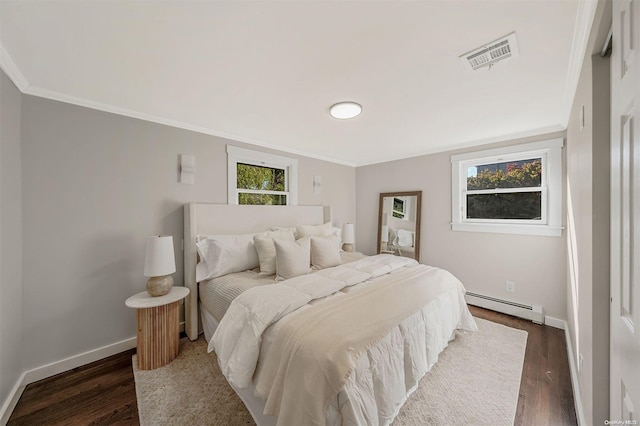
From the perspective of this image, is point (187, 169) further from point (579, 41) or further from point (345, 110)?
point (579, 41)

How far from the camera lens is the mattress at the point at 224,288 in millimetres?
2105

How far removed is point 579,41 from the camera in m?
1.37

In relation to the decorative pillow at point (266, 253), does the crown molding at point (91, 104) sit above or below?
above

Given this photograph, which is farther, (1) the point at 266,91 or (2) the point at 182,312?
(2) the point at 182,312

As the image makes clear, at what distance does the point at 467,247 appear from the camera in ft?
11.5

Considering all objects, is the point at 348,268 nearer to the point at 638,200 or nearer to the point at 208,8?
the point at 638,200

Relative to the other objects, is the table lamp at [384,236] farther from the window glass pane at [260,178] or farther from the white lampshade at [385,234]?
the window glass pane at [260,178]

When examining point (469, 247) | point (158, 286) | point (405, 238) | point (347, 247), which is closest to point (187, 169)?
point (158, 286)

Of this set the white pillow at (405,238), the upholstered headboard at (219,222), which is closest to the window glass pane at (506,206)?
the white pillow at (405,238)

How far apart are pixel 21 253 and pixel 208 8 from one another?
235 centimetres

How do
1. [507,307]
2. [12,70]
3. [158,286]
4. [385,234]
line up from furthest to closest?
[385,234]
[507,307]
[158,286]
[12,70]

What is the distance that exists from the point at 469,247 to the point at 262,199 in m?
3.11

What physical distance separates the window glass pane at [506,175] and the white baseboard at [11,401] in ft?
16.5

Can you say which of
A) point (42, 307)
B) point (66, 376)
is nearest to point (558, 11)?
point (42, 307)
